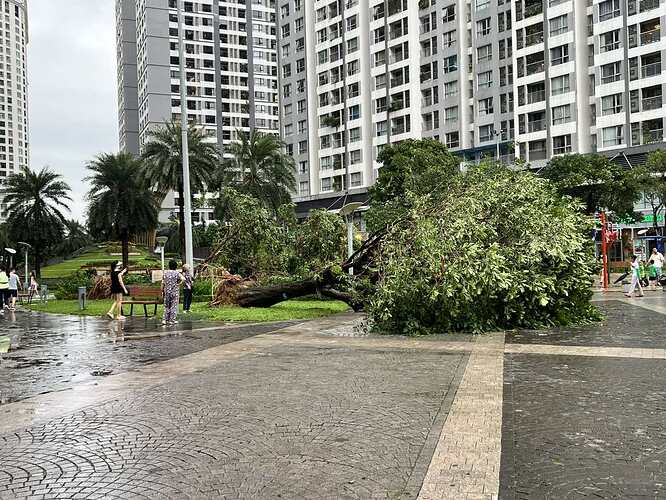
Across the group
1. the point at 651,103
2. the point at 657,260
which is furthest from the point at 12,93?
the point at 657,260

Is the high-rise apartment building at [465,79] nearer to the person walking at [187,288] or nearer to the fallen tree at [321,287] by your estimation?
the fallen tree at [321,287]

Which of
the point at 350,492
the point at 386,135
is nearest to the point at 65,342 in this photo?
the point at 350,492

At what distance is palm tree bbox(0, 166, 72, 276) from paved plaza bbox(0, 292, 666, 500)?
3409 cm

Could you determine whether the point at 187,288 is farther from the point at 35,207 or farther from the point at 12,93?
the point at 12,93

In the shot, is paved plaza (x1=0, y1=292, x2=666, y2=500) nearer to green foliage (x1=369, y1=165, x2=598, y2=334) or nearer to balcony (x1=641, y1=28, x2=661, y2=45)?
green foliage (x1=369, y1=165, x2=598, y2=334)

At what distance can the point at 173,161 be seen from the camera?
4031cm

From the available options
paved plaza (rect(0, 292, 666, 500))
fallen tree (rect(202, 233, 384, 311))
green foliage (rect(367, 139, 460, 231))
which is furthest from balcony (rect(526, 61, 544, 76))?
paved plaza (rect(0, 292, 666, 500))

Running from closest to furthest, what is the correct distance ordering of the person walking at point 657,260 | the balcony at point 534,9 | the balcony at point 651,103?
the person walking at point 657,260 < the balcony at point 651,103 < the balcony at point 534,9

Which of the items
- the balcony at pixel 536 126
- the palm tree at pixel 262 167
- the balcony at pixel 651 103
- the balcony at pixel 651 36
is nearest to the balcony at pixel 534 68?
the balcony at pixel 536 126

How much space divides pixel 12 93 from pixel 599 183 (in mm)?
147266

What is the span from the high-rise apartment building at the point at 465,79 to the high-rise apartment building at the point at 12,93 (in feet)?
306

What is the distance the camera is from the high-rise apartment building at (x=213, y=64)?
106125 millimetres

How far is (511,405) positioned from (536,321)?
25.3 ft

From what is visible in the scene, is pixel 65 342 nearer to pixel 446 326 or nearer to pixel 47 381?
pixel 47 381
